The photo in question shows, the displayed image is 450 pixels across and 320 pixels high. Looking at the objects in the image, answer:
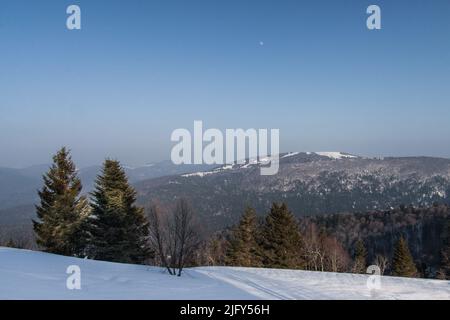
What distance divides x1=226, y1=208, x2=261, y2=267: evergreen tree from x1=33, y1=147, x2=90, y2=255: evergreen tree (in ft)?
45.1

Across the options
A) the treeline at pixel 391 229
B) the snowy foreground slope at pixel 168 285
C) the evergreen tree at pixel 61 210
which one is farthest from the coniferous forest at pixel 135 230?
the treeline at pixel 391 229

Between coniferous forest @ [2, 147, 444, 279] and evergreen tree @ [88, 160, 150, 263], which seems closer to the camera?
coniferous forest @ [2, 147, 444, 279]

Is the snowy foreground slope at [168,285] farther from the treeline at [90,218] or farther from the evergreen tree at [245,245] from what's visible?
the evergreen tree at [245,245]

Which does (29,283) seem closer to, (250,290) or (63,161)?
(250,290)

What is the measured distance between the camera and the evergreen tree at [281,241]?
31.5 m

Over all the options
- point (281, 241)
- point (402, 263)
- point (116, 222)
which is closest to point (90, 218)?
point (116, 222)

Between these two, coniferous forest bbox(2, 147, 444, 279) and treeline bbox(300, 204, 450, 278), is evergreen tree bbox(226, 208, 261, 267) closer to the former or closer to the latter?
coniferous forest bbox(2, 147, 444, 279)

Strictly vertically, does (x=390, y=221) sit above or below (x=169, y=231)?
below

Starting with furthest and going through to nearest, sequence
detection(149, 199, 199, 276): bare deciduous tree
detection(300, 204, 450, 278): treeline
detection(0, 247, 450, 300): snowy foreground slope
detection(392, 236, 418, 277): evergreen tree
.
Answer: detection(300, 204, 450, 278): treeline, detection(392, 236, 418, 277): evergreen tree, detection(149, 199, 199, 276): bare deciduous tree, detection(0, 247, 450, 300): snowy foreground slope

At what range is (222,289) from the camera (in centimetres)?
1144

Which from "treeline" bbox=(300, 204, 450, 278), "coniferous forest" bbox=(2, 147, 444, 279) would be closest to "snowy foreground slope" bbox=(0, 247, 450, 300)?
"coniferous forest" bbox=(2, 147, 444, 279)

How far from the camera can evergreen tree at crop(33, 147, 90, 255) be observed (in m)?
23.0
